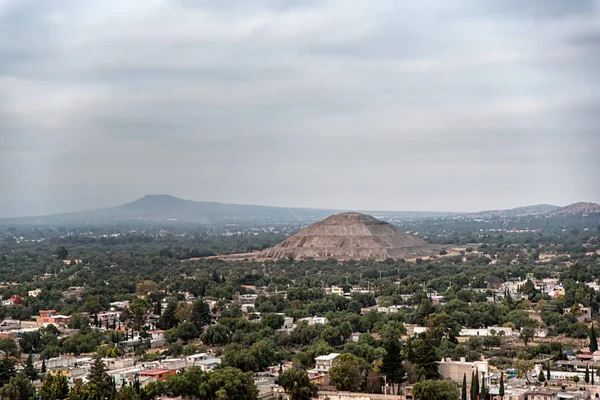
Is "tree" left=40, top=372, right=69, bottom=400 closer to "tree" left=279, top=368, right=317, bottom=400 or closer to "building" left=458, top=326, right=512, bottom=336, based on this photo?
"tree" left=279, top=368, right=317, bottom=400

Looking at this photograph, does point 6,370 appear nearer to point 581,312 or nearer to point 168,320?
point 168,320

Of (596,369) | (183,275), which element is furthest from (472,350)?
(183,275)

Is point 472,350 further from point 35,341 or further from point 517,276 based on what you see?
→ point 517,276

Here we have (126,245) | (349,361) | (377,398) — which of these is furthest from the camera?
(126,245)

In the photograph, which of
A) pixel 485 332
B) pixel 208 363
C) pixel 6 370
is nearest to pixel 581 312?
pixel 485 332

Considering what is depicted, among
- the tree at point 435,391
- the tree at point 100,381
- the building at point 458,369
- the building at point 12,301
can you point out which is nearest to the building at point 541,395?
the tree at point 435,391

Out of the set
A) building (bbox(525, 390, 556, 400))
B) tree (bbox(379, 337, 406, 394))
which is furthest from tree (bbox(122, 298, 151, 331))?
building (bbox(525, 390, 556, 400))
